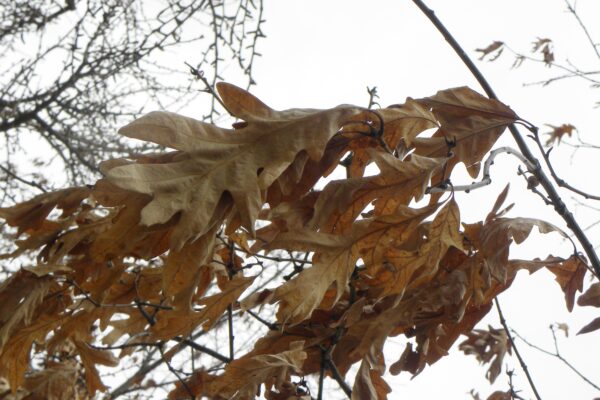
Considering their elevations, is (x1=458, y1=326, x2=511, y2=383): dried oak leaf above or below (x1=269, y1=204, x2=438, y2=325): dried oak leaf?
above

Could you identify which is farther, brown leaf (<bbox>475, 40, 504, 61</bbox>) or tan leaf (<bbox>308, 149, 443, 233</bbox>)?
brown leaf (<bbox>475, 40, 504, 61</bbox>)

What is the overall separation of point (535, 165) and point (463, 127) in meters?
0.16

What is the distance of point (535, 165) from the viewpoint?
1114 mm

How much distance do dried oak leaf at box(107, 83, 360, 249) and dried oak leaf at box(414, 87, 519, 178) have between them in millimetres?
167

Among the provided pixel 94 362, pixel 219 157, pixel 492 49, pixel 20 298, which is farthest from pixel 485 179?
pixel 492 49

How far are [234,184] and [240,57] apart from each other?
2.07 meters

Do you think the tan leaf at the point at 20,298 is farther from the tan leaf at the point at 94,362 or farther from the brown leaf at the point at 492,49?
the brown leaf at the point at 492,49

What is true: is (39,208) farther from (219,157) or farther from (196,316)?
(219,157)

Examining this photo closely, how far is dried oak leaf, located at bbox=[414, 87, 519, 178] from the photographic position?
1.03m

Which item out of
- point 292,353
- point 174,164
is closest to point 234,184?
point 174,164

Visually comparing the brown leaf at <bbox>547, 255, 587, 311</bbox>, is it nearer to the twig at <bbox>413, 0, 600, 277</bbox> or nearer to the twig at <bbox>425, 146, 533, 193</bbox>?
the twig at <bbox>413, 0, 600, 277</bbox>

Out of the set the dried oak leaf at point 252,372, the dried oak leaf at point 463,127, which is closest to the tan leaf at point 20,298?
the dried oak leaf at point 252,372

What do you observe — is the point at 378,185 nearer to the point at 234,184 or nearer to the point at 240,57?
the point at 234,184

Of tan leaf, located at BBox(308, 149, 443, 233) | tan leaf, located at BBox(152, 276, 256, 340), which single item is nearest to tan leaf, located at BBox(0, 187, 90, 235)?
tan leaf, located at BBox(152, 276, 256, 340)
